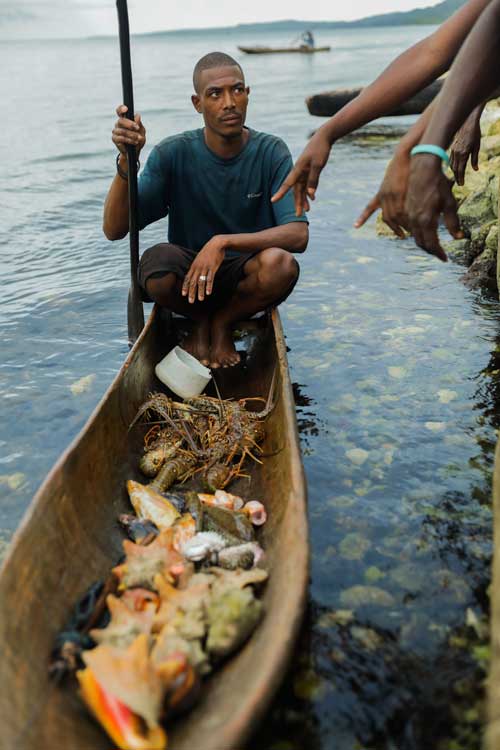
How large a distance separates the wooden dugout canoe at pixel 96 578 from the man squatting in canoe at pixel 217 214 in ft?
4.54

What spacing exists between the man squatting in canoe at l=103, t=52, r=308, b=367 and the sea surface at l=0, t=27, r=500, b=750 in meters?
0.89

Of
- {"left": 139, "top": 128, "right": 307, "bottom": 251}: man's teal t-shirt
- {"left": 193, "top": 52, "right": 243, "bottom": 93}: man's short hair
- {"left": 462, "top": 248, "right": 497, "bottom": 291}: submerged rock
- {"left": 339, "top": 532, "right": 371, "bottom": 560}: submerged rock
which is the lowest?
{"left": 339, "top": 532, "right": 371, "bottom": 560}: submerged rock

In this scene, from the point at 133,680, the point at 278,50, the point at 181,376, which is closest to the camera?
the point at 133,680

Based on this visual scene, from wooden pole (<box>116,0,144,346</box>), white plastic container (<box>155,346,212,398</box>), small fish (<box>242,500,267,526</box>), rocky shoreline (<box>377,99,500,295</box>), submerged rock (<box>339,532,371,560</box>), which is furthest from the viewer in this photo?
rocky shoreline (<box>377,99,500,295</box>)

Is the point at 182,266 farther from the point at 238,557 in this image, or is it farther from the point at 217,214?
the point at 238,557

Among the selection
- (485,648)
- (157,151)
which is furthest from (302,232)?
(485,648)

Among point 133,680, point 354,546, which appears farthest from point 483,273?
point 133,680

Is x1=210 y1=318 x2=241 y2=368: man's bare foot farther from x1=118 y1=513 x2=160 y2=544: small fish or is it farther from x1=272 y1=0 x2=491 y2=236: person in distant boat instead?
x1=118 y1=513 x2=160 y2=544: small fish

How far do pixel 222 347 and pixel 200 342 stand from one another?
0.18 meters

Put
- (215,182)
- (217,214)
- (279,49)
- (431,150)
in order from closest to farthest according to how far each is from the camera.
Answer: (431,150)
(215,182)
(217,214)
(279,49)

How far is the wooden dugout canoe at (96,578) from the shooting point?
209 centimetres

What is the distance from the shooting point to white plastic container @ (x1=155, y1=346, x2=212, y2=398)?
490 centimetres

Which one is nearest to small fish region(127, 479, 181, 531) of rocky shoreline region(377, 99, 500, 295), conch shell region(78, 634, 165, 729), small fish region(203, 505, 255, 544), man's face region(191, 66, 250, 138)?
small fish region(203, 505, 255, 544)

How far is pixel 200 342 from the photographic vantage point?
561 centimetres
